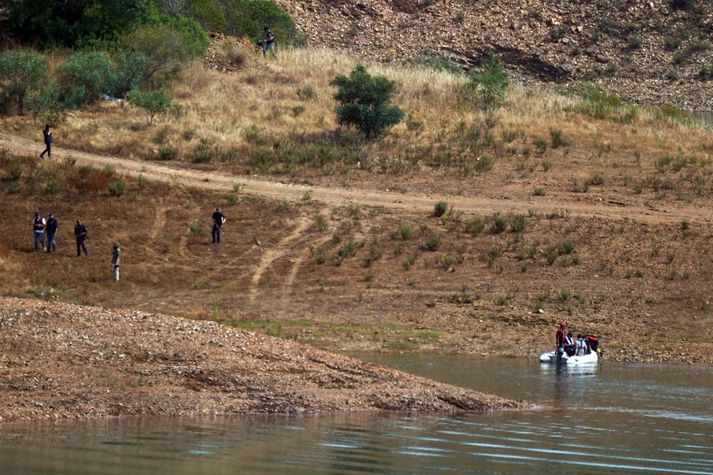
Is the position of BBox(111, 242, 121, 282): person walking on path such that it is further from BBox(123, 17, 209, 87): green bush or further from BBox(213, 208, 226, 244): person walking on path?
BBox(123, 17, 209, 87): green bush

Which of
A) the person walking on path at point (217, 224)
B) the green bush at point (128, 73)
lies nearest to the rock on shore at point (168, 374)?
the person walking on path at point (217, 224)

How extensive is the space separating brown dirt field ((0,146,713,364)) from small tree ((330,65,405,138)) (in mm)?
5813

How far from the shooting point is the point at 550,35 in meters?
86.9

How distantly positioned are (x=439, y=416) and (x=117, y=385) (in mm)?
5175

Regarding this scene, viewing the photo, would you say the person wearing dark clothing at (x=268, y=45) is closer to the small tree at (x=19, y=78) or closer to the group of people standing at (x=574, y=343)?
the small tree at (x=19, y=78)

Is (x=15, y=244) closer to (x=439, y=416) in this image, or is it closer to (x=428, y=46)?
(x=439, y=416)

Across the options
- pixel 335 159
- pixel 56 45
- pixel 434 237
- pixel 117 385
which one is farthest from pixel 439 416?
pixel 56 45

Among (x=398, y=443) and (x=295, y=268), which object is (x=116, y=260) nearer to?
(x=295, y=268)

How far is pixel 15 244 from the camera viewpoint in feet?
129

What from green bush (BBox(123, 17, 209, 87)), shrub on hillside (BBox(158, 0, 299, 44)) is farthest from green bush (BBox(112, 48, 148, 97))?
shrub on hillside (BBox(158, 0, 299, 44))

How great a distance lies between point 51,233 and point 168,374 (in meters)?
17.7

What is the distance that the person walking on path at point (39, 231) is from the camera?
38.8 m

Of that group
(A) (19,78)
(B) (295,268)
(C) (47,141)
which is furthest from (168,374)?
(A) (19,78)

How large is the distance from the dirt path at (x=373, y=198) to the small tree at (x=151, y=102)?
15.5 ft
